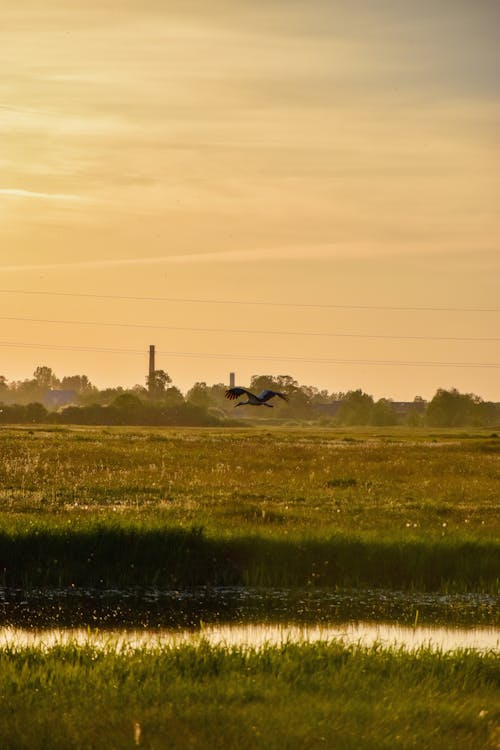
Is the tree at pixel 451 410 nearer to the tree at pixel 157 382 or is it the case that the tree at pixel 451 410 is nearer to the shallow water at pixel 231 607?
the tree at pixel 157 382

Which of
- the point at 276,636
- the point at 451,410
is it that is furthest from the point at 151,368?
the point at 276,636

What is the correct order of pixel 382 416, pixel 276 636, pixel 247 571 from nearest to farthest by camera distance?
pixel 276 636 → pixel 247 571 → pixel 382 416

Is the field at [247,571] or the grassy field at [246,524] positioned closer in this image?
the field at [247,571]

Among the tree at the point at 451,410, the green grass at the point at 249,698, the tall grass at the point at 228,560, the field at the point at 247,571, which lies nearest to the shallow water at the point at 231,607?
the field at the point at 247,571

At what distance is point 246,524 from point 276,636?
10.2 m

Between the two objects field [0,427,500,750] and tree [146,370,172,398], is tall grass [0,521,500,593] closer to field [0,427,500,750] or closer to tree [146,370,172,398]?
field [0,427,500,750]

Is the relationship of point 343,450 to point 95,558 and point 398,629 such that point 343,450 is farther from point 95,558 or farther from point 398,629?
point 398,629

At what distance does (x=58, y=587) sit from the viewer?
22.5 m

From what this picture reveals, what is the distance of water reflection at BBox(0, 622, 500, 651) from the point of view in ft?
54.4

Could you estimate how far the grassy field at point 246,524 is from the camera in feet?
77.6

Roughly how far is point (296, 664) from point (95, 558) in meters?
9.83

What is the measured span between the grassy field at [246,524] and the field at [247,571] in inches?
2.0

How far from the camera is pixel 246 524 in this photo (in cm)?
2808

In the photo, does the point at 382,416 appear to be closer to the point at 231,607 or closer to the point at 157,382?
the point at 157,382
